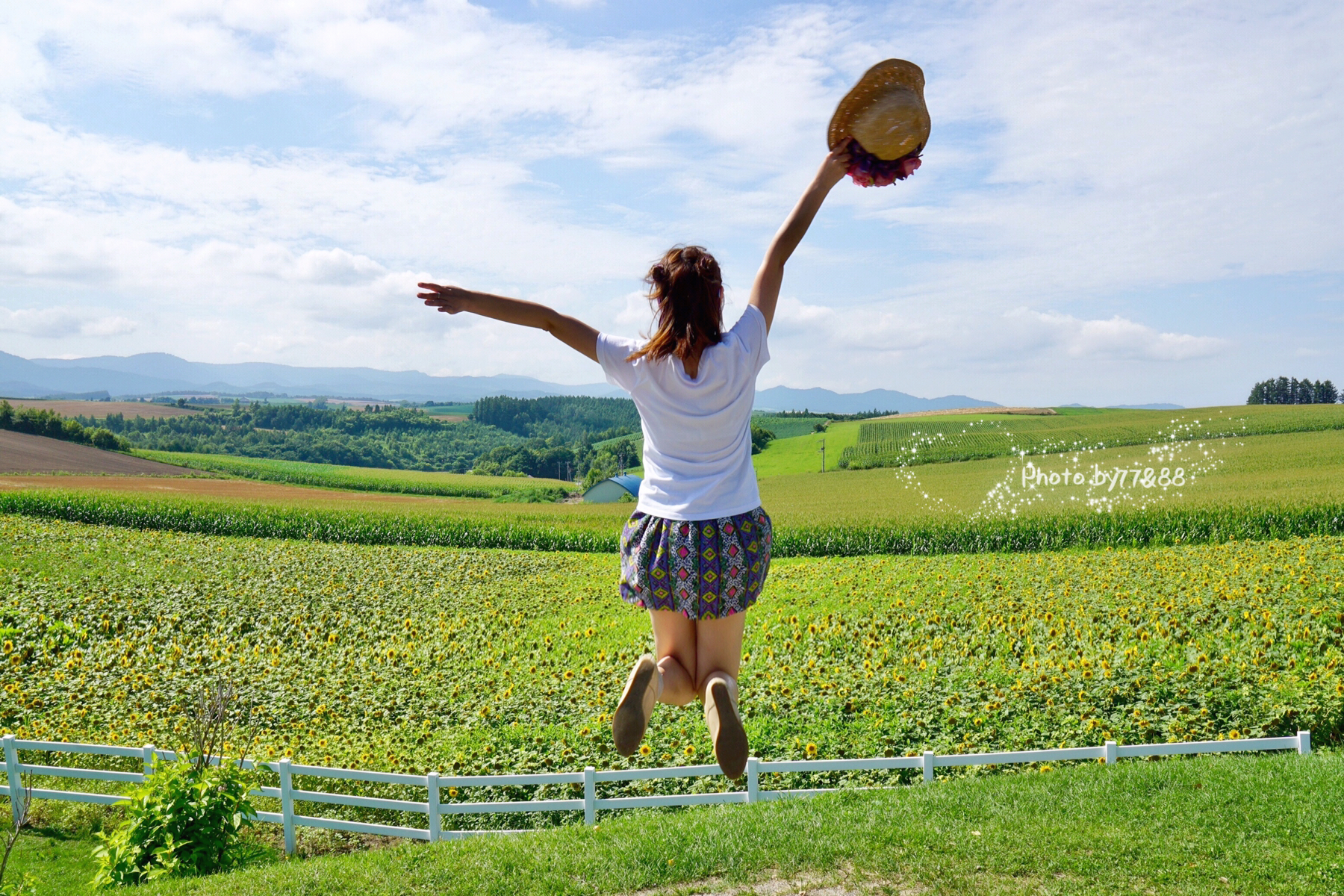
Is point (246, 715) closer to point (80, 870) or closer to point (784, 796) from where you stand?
point (80, 870)

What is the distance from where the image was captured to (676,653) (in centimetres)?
253

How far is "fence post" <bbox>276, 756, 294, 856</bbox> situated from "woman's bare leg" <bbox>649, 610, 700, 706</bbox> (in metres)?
7.30

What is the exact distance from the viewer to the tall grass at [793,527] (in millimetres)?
20812

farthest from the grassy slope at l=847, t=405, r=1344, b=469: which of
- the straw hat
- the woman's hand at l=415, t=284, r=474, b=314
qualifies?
the woman's hand at l=415, t=284, r=474, b=314

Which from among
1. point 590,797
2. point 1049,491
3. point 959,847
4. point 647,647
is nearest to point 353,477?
point 1049,491

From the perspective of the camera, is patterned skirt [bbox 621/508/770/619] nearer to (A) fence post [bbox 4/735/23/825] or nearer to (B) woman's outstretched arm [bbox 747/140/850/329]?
(B) woman's outstretched arm [bbox 747/140/850/329]

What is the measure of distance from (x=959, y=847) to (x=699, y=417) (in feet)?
18.7

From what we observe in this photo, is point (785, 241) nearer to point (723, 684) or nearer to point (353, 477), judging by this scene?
point (723, 684)

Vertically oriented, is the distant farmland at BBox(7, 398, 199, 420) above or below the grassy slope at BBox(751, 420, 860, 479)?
above

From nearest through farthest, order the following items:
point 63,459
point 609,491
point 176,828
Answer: point 176,828, point 63,459, point 609,491

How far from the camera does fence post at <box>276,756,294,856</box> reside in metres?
8.36

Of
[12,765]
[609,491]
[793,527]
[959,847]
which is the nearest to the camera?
[959,847]

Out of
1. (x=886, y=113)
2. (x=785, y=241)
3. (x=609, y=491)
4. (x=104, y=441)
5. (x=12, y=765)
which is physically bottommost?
(x=12, y=765)

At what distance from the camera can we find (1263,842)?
6465 millimetres
